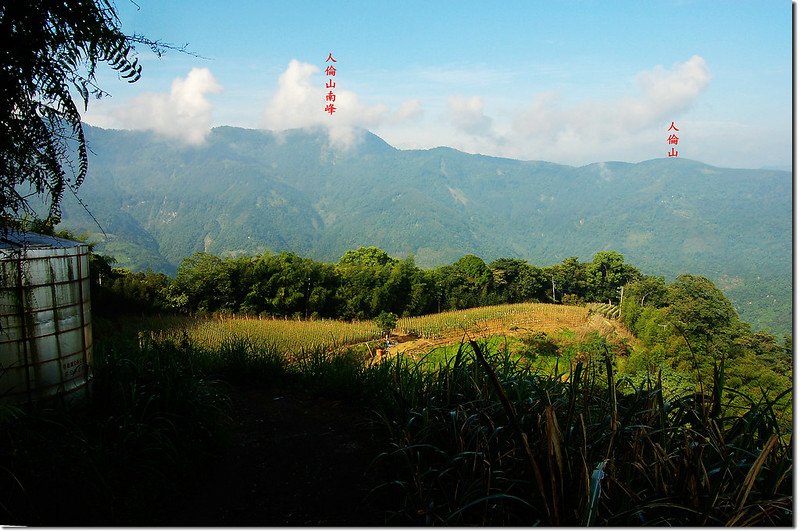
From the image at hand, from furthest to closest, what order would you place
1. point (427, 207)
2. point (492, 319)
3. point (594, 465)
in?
point (427, 207)
point (492, 319)
point (594, 465)

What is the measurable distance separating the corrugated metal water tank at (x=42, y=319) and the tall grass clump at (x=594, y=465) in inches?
72.4

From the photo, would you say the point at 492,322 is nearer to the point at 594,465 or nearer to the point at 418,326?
the point at 418,326

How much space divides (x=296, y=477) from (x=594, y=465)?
4.53 ft

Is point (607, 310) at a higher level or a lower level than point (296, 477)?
lower

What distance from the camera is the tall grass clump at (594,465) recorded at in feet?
4.74

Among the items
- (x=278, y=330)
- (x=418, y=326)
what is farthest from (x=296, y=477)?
(x=418, y=326)

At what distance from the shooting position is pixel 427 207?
12531 cm

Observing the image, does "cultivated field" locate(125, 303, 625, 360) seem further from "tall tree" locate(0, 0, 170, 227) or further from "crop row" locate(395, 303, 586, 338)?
"tall tree" locate(0, 0, 170, 227)

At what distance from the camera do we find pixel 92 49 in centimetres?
177

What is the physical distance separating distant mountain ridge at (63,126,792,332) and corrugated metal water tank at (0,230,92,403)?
32.0 meters

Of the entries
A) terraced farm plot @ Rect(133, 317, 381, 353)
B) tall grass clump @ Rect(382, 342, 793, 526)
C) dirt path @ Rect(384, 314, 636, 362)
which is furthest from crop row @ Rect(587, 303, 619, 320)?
tall grass clump @ Rect(382, 342, 793, 526)

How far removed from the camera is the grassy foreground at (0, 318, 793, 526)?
1.48 m

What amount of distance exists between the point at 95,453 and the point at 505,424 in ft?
5.91

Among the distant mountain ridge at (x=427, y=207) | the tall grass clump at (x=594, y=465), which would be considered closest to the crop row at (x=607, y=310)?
the distant mountain ridge at (x=427, y=207)
